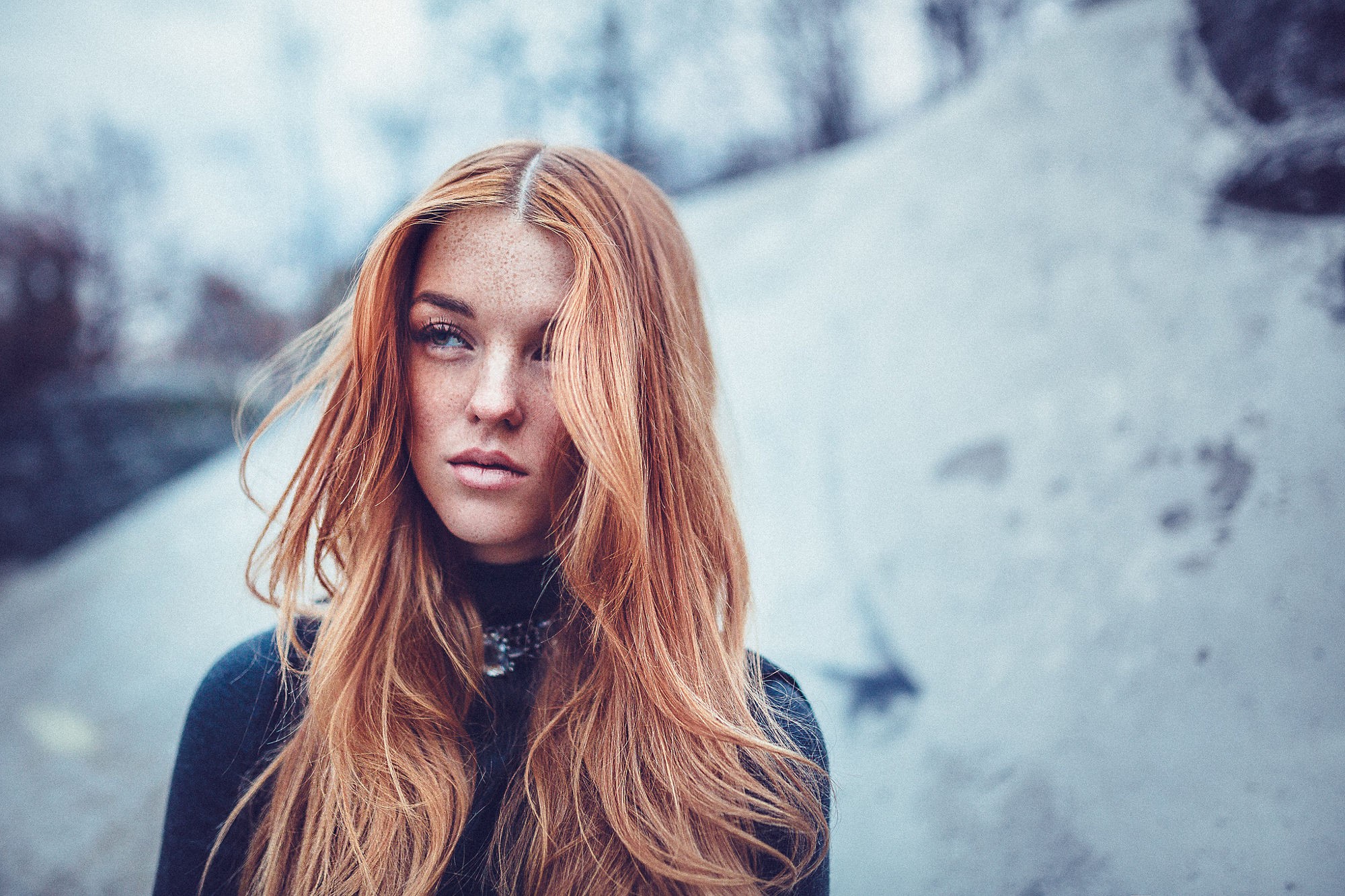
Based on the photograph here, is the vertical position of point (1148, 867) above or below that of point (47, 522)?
above

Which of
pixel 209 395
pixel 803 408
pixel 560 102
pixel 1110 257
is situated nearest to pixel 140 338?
pixel 209 395

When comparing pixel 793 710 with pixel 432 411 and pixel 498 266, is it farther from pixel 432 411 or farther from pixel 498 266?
pixel 498 266

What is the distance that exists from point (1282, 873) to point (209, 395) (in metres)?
7.17

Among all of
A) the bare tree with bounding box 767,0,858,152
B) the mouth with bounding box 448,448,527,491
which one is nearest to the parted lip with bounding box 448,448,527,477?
the mouth with bounding box 448,448,527,491

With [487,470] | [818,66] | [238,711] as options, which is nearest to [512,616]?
[487,470]

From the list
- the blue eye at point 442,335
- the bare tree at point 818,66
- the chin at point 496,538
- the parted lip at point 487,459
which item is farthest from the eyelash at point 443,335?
the bare tree at point 818,66

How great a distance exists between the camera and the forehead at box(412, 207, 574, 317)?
1156 mm

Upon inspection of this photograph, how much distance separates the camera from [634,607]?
1.19 m

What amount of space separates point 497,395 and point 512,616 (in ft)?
1.45

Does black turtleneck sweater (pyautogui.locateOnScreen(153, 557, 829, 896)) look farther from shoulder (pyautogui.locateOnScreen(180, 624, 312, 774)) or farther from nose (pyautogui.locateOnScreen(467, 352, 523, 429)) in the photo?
nose (pyautogui.locateOnScreen(467, 352, 523, 429))

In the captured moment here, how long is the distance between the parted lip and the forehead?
0.23 m

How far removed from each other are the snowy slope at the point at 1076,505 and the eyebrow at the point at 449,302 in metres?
0.78

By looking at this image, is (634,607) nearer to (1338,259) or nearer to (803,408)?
(803,408)

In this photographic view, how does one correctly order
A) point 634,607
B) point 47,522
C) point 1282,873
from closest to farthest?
point 634,607
point 1282,873
point 47,522
